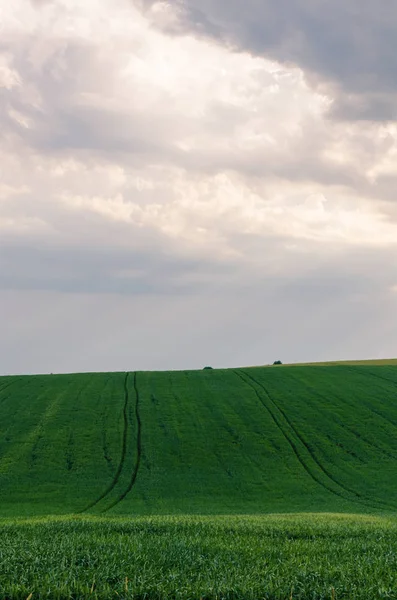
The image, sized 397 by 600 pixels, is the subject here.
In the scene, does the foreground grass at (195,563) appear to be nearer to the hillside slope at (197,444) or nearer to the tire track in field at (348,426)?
the hillside slope at (197,444)

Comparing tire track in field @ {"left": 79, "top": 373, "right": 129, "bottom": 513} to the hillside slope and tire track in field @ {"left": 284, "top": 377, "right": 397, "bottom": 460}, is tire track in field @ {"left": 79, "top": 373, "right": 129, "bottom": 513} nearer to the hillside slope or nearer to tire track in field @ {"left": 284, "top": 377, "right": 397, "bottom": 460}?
the hillside slope

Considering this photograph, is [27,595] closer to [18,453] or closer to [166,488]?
[166,488]

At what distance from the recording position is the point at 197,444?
153ft

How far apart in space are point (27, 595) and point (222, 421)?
4385 cm

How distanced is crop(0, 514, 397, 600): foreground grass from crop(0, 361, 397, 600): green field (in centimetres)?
4

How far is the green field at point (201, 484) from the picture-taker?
9.99 metres

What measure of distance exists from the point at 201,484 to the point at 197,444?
7.58 m

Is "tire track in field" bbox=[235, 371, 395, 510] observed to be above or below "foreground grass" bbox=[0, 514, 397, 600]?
below

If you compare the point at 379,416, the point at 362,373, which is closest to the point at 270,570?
the point at 379,416

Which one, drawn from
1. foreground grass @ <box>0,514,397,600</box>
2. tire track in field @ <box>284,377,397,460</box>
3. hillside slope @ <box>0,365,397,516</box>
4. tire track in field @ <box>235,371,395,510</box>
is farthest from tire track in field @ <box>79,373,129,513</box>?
foreground grass @ <box>0,514,397,600</box>

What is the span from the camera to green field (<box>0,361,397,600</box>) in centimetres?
999

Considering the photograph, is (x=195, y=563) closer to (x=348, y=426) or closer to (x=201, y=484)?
(x=201, y=484)

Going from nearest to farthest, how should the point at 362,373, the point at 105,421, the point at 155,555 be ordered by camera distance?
the point at 155,555, the point at 105,421, the point at 362,373

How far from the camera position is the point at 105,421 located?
169 feet
